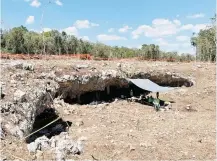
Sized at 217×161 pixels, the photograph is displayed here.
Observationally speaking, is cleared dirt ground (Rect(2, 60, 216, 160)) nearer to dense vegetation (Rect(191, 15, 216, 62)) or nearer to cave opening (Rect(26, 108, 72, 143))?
cave opening (Rect(26, 108, 72, 143))

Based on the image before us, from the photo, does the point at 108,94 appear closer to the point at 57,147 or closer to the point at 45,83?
the point at 45,83

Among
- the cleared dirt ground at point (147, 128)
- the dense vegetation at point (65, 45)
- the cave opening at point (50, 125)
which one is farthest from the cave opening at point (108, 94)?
the dense vegetation at point (65, 45)

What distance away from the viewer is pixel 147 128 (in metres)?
14.3

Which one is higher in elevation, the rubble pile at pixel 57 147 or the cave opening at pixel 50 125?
the rubble pile at pixel 57 147

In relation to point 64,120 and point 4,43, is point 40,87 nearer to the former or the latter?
point 64,120

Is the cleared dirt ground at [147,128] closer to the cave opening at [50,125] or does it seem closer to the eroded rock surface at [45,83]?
the cave opening at [50,125]

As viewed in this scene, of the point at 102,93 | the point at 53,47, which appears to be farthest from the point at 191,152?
the point at 53,47

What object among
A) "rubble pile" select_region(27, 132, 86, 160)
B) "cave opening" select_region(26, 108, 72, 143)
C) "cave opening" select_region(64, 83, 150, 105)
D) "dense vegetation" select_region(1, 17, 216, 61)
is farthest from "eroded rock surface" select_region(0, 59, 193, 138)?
"dense vegetation" select_region(1, 17, 216, 61)

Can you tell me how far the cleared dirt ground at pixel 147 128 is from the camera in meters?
10.8

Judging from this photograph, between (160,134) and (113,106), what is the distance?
518 cm

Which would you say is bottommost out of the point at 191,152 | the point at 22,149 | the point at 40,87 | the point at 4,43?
the point at 191,152

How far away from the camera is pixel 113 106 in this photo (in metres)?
18.1

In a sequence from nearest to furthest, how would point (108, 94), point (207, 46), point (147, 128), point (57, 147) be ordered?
point (57, 147), point (147, 128), point (108, 94), point (207, 46)

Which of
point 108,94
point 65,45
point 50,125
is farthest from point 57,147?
point 65,45
